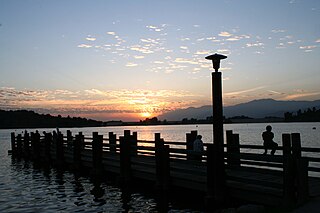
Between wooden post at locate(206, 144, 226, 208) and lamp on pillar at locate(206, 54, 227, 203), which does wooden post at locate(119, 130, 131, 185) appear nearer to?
lamp on pillar at locate(206, 54, 227, 203)

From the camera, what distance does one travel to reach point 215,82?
13.0 metres

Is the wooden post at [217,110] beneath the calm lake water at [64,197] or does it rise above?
above

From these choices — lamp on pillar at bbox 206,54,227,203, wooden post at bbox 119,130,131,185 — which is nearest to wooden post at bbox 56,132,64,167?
wooden post at bbox 119,130,131,185

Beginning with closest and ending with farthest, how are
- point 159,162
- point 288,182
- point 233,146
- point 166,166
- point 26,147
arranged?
point 288,182 → point 166,166 → point 159,162 → point 233,146 → point 26,147

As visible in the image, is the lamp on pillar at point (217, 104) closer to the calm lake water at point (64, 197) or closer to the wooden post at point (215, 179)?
the wooden post at point (215, 179)

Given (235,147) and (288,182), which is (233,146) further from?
(288,182)

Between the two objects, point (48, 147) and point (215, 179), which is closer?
point (215, 179)

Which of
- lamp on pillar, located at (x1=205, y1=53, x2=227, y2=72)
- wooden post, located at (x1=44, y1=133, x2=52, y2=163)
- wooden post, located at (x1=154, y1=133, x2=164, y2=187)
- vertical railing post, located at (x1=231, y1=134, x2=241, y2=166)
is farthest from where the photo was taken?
wooden post, located at (x1=44, y1=133, x2=52, y2=163)

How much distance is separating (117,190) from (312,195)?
32.6 feet

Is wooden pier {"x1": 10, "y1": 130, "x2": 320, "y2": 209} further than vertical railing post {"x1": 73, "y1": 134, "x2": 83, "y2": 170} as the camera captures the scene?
No

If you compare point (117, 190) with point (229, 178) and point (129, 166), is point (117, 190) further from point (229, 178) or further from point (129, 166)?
point (229, 178)

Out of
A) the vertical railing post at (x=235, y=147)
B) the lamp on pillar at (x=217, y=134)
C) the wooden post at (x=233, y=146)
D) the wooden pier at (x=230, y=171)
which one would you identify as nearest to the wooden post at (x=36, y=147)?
the wooden pier at (x=230, y=171)

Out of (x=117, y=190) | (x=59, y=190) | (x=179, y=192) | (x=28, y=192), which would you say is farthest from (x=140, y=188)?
(x=28, y=192)

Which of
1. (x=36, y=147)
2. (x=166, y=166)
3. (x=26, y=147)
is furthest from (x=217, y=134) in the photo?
(x=26, y=147)
